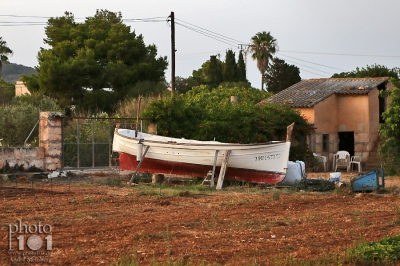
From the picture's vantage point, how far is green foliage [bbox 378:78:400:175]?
2684cm

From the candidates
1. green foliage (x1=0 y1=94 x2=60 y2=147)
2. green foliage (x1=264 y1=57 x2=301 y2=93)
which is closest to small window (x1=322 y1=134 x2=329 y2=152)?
green foliage (x1=0 y1=94 x2=60 y2=147)

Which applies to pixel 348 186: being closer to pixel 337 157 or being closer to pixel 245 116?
pixel 245 116

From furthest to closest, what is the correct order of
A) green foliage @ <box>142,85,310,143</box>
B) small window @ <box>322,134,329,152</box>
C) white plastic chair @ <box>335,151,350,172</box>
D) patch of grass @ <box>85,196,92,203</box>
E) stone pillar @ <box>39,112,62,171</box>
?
small window @ <box>322,134,329,152</box> → white plastic chair @ <box>335,151,350,172</box> → green foliage @ <box>142,85,310,143</box> → stone pillar @ <box>39,112,62,171</box> → patch of grass @ <box>85,196,92,203</box>

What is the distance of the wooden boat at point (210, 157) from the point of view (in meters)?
20.8

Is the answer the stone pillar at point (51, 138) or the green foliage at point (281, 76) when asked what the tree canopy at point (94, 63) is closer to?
the green foliage at point (281, 76)

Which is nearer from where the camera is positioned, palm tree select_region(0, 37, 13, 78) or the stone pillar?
the stone pillar

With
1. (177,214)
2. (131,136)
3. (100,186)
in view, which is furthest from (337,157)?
(177,214)

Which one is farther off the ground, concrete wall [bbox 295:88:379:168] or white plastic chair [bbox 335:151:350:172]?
concrete wall [bbox 295:88:379:168]

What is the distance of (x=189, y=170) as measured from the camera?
873 inches

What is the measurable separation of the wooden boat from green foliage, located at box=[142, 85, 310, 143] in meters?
2.21

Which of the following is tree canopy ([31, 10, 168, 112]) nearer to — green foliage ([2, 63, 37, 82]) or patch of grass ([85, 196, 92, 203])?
patch of grass ([85, 196, 92, 203])

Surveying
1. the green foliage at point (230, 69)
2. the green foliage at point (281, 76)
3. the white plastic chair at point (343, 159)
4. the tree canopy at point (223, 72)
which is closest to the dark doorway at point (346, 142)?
the white plastic chair at point (343, 159)

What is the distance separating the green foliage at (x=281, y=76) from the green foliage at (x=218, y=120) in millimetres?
35149

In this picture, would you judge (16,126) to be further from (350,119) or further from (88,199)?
(350,119)
